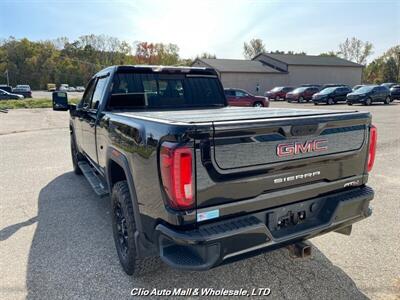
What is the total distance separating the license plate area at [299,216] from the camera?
233 centimetres


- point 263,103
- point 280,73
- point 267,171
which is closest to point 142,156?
point 267,171

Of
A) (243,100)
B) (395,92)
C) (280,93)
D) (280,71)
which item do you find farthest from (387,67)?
(243,100)

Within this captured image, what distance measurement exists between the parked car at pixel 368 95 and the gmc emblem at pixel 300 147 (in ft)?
84.4

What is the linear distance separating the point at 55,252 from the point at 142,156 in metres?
1.84

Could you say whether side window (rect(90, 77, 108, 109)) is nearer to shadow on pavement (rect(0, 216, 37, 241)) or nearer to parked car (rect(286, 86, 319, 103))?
shadow on pavement (rect(0, 216, 37, 241))

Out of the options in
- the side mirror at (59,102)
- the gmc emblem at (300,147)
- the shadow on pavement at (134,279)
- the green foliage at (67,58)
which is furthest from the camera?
the green foliage at (67,58)

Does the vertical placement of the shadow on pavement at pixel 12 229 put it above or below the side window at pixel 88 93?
below

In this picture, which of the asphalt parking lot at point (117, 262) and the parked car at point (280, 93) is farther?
the parked car at point (280, 93)

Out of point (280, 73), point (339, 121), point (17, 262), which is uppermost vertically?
point (280, 73)

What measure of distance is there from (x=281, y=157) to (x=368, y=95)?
87.1 ft

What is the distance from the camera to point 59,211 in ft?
14.8

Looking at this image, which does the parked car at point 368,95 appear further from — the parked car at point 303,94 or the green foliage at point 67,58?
the green foliage at point 67,58

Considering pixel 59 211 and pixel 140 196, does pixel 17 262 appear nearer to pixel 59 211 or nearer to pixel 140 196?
pixel 59 211

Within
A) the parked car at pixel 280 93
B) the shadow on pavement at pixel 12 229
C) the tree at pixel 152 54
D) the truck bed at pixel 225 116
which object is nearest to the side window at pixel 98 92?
the truck bed at pixel 225 116
